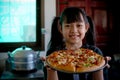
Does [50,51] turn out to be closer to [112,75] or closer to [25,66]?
[25,66]

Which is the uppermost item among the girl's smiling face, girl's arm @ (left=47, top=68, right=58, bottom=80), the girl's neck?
the girl's smiling face

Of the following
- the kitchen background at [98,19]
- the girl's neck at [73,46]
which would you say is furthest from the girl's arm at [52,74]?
the kitchen background at [98,19]

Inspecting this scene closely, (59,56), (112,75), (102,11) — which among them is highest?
(102,11)

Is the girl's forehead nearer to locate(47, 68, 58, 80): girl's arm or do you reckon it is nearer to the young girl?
the young girl

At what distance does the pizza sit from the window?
1651mm

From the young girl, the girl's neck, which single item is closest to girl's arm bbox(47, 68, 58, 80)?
the young girl

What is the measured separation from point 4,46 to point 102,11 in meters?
1.21

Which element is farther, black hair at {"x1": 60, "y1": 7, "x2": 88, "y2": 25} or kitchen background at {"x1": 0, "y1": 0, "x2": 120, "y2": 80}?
kitchen background at {"x1": 0, "y1": 0, "x2": 120, "y2": 80}

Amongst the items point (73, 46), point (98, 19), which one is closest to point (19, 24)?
point (98, 19)

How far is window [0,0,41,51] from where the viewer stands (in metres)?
2.73

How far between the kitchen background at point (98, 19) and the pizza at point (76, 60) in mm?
1633

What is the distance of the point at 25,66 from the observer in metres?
2.23

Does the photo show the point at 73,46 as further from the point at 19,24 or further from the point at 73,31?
the point at 19,24

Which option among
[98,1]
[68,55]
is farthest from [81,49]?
[98,1]
